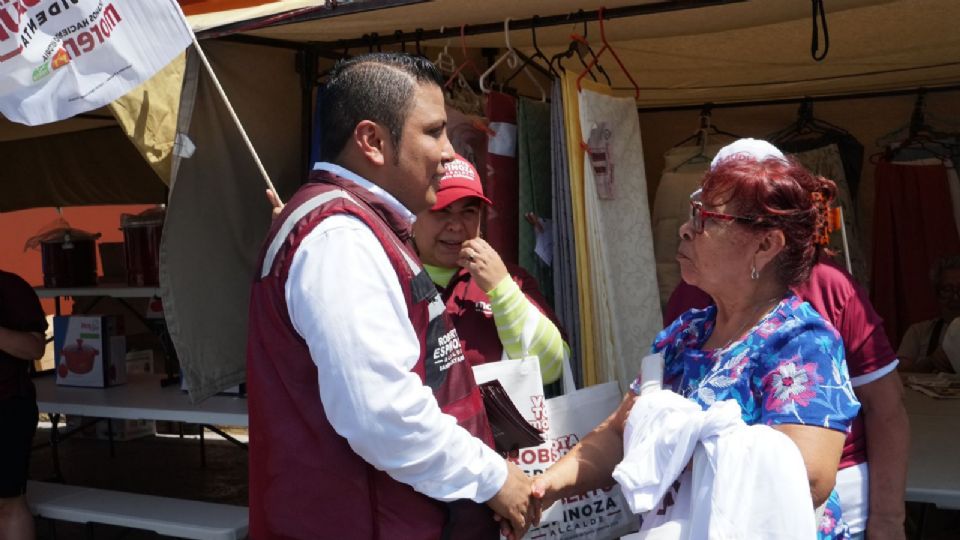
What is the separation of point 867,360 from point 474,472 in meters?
0.87

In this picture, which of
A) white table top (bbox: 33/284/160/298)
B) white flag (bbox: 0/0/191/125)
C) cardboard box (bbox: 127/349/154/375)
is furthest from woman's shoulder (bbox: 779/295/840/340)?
cardboard box (bbox: 127/349/154/375)

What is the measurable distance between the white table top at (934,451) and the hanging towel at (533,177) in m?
1.25

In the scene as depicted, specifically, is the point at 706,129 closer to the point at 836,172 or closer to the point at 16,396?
the point at 836,172

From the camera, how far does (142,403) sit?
3836 mm

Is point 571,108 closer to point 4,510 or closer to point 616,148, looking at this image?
point 616,148

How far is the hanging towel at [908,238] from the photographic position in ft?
14.9

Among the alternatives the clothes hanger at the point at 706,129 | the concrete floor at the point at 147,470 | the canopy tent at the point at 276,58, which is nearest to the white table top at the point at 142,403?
the canopy tent at the point at 276,58

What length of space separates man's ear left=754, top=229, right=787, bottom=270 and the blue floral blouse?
0.28 feet

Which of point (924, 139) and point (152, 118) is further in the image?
point (924, 139)

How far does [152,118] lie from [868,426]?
2518mm

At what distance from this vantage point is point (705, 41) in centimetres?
356

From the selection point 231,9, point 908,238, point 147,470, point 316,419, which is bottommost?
point 147,470

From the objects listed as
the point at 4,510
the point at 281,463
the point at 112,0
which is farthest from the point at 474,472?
the point at 4,510

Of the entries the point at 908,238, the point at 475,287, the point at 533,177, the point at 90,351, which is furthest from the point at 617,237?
the point at 90,351
